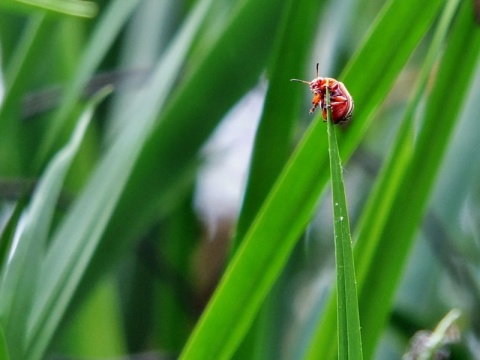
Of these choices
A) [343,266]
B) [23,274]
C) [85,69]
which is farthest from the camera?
[85,69]

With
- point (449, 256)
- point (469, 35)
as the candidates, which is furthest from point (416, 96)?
point (449, 256)

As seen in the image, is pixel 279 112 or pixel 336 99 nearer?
pixel 336 99

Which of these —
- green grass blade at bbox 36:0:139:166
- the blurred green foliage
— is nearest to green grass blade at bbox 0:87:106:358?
the blurred green foliage

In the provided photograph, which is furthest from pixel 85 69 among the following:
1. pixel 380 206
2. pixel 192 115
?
pixel 380 206

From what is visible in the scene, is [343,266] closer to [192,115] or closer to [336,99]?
[336,99]

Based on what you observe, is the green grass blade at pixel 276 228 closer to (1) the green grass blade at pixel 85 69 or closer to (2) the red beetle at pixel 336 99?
(2) the red beetle at pixel 336 99

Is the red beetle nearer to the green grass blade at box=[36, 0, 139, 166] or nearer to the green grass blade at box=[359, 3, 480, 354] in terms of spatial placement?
the green grass blade at box=[359, 3, 480, 354]

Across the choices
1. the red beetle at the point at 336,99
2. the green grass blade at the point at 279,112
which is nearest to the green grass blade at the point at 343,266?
the red beetle at the point at 336,99
